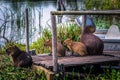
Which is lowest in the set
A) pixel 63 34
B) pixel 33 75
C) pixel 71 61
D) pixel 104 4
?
pixel 33 75

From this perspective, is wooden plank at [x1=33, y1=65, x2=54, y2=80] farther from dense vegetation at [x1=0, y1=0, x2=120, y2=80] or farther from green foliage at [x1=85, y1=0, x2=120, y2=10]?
green foliage at [x1=85, y1=0, x2=120, y2=10]

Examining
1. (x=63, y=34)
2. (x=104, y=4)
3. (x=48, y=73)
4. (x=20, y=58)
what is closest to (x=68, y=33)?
(x=63, y=34)

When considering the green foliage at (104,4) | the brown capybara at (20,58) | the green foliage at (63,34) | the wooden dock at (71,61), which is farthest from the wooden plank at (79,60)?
the green foliage at (104,4)

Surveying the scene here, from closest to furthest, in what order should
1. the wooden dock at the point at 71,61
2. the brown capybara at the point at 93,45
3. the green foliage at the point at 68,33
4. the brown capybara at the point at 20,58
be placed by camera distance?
the wooden dock at the point at 71,61 → the brown capybara at the point at 20,58 → the brown capybara at the point at 93,45 → the green foliage at the point at 68,33

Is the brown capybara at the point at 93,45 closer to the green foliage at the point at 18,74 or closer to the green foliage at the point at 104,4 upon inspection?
the green foliage at the point at 18,74

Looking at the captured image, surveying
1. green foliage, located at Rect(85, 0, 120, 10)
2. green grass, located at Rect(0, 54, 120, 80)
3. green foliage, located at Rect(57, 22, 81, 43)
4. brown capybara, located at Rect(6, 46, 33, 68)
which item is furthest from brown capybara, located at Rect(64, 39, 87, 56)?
green foliage, located at Rect(85, 0, 120, 10)

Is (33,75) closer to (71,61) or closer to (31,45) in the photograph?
(71,61)

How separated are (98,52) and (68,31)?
12.9 ft

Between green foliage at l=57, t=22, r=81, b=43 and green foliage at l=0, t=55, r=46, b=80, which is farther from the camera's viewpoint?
green foliage at l=57, t=22, r=81, b=43

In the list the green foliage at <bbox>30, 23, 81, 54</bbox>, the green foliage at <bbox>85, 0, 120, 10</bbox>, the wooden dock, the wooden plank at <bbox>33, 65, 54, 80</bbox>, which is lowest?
the wooden plank at <bbox>33, 65, 54, 80</bbox>

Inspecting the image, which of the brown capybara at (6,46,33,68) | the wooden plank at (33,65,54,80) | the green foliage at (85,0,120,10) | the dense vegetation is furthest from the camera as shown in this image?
the green foliage at (85,0,120,10)

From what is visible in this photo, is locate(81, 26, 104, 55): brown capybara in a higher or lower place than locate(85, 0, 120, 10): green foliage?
lower

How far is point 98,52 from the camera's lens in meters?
7.40

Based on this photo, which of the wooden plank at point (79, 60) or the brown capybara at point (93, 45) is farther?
the brown capybara at point (93, 45)
